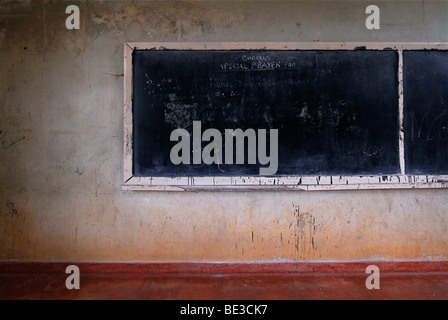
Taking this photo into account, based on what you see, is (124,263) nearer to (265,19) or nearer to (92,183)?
(92,183)

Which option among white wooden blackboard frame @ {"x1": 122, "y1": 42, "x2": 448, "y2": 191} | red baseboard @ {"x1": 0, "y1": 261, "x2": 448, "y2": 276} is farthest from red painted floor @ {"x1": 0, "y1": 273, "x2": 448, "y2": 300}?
white wooden blackboard frame @ {"x1": 122, "y1": 42, "x2": 448, "y2": 191}

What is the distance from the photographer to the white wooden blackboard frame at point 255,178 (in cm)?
258

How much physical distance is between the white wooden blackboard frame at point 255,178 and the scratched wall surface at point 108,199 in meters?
0.09

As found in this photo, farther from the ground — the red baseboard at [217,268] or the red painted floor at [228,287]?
the red baseboard at [217,268]

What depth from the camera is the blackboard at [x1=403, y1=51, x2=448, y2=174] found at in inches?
103

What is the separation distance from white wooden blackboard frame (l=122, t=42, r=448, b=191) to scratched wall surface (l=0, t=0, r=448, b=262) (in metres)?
0.09

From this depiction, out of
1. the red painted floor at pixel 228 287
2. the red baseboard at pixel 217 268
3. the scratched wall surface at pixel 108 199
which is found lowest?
the red painted floor at pixel 228 287

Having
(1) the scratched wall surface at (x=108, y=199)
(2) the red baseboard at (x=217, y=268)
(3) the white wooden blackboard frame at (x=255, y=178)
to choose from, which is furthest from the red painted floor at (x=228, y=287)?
(3) the white wooden blackboard frame at (x=255, y=178)

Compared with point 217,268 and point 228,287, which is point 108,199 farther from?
point 228,287

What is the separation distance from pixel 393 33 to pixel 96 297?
10.5 ft

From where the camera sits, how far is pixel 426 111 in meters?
2.62

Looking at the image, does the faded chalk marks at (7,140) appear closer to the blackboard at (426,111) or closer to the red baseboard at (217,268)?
the red baseboard at (217,268)
